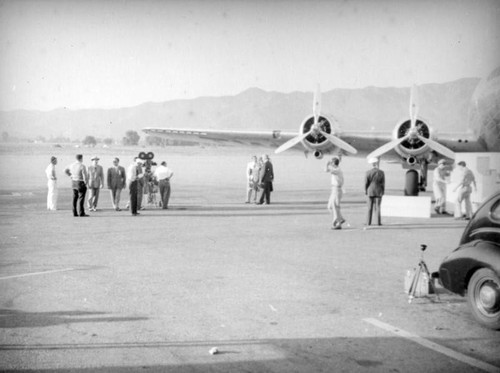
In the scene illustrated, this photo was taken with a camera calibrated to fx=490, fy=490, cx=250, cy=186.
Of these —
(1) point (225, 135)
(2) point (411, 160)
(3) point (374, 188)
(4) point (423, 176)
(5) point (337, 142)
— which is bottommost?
(3) point (374, 188)

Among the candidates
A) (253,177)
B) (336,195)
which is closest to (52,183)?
(253,177)

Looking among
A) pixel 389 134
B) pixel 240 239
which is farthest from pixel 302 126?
pixel 240 239

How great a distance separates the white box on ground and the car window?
9.94 metres

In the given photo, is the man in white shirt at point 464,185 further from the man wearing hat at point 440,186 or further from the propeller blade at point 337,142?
the propeller blade at point 337,142

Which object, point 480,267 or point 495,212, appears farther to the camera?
point 495,212

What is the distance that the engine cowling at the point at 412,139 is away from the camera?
20734 mm

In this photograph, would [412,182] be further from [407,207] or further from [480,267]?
[480,267]

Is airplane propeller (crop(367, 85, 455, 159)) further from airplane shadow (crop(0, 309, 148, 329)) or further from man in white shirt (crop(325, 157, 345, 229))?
airplane shadow (crop(0, 309, 148, 329))

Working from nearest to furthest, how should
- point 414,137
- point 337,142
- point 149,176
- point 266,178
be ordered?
point 149,176 < point 266,178 < point 414,137 < point 337,142

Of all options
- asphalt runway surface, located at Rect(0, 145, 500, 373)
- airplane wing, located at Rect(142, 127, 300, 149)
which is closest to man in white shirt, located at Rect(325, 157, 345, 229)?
asphalt runway surface, located at Rect(0, 145, 500, 373)

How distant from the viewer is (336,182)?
44.5 feet

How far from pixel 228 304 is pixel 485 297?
3319 mm

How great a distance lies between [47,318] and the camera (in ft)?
20.5

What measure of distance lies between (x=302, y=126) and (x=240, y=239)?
10973 millimetres
